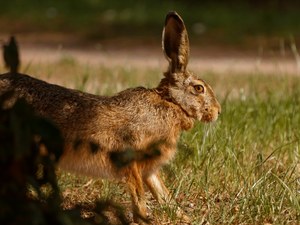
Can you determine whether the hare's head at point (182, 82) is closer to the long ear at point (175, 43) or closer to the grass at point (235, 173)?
the long ear at point (175, 43)

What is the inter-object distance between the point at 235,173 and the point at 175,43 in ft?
2.60

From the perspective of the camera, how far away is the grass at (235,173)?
4.58 metres

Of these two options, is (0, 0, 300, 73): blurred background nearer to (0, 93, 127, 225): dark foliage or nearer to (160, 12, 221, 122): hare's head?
(160, 12, 221, 122): hare's head

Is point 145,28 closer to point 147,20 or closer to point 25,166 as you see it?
point 147,20

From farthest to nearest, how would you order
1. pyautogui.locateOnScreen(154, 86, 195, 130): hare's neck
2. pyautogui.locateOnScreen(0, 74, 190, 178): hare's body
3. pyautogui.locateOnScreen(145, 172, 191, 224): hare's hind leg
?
pyautogui.locateOnScreen(154, 86, 195, 130): hare's neck
pyautogui.locateOnScreen(145, 172, 191, 224): hare's hind leg
pyautogui.locateOnScreen(0, 74, 190, 178): hare's body

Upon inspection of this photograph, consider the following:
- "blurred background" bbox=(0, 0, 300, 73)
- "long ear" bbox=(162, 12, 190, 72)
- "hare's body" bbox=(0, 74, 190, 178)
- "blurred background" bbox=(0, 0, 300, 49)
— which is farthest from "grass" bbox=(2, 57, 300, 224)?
"blurred background" bbox=(0, 0, 300, 49)

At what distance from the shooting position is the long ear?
495 centimetres

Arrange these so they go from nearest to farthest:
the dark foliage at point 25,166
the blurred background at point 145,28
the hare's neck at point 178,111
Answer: the dark foliage at point 25,166
the hare's neck at point 178,111
the blurred background at point 145,28

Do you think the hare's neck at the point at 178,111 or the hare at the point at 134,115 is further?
the hare's neck at the point at 178,111

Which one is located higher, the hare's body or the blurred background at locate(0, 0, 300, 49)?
the hare's body

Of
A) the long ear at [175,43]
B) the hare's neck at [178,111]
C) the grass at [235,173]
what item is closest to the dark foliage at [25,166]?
the grass at [235,173]

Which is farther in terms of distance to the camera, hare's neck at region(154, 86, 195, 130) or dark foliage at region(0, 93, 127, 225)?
hare's neck at region(154, 86, 195, 130)

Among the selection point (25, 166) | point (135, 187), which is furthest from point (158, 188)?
point (25, 166)

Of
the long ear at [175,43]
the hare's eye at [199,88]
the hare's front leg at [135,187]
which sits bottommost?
the hare's front leg at [135,187]
